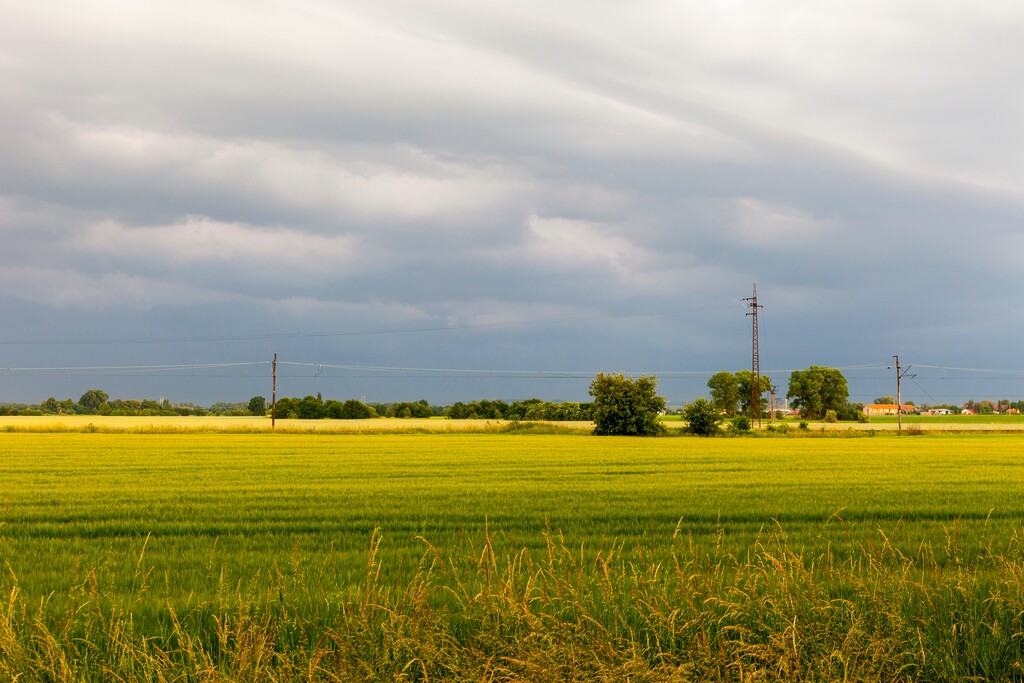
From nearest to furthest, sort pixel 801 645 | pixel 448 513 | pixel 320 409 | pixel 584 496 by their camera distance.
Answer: pixel 801 645 < pixel 448 513 < pixel 584 496 < pixel 320 409

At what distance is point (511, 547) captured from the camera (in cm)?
1039

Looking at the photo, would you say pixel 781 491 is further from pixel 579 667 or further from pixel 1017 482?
pixel 579 667

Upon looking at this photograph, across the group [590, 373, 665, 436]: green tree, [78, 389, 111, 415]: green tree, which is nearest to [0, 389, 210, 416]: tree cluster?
[78, 389, 111, 415]: green tree

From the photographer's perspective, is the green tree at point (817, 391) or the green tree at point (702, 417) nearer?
the green tree at point (702, 417)

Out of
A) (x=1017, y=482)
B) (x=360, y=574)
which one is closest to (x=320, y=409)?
(x=1017, y=482)

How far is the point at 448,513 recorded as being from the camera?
14383 mm

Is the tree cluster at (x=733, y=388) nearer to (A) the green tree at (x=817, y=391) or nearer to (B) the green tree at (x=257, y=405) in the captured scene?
(A) the green tree at (x=817, y=391)

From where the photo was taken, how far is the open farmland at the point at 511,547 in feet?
18.8

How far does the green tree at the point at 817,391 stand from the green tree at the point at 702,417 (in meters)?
94.9

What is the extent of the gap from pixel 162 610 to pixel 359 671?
2.71 m

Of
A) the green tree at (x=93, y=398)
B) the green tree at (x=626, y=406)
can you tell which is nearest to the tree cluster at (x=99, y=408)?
the green tree at (x=93, y=398)

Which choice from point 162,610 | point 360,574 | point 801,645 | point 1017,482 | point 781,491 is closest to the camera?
point 801,645

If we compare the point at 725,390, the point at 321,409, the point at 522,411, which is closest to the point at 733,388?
the point at 725,390

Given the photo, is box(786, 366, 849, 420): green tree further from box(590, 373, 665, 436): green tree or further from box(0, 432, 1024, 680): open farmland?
box(0, 432, 1024, 680): open farmland
